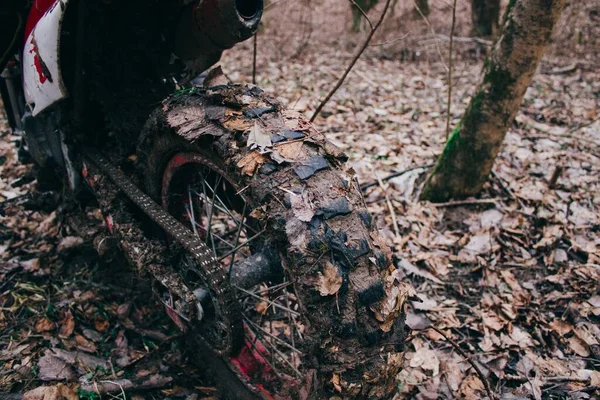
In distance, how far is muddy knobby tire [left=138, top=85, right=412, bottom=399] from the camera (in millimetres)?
1481

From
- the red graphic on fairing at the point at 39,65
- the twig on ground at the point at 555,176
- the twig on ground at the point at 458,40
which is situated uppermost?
the red graphic on fairing at the point at 39,65

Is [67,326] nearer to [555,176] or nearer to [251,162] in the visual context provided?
[251,162]

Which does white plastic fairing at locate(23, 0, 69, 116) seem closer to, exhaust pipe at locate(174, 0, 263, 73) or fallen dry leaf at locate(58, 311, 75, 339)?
exhaust pipe at locate(174, 0, 263, 73)

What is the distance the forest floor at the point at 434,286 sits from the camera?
7.42 ft

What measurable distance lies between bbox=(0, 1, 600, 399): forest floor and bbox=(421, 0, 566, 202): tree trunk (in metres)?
0.19

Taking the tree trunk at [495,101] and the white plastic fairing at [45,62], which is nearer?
the white plastic fairing at [45,62]

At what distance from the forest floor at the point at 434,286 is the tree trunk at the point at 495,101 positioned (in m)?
0.19

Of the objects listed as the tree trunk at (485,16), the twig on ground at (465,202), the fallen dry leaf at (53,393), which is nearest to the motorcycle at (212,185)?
the fallen dry leaf at (53,393)

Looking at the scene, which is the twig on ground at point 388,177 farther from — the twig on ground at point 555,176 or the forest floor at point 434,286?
the twig on ground at point 555,176

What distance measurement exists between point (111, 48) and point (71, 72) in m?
0.23

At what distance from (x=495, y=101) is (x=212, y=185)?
6.98 feet

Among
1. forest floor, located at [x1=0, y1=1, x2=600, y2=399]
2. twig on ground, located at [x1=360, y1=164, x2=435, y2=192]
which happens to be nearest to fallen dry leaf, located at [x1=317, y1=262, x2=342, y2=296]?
forest floor, located at [x1=0, y1=1, x2=600, y2=399]

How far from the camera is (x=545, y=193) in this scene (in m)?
3.59

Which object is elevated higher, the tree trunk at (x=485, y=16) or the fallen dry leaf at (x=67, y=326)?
the tree trunk at (x=485, y=16)
